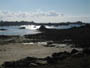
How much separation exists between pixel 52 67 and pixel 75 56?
5.45 m

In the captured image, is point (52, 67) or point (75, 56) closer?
point (52, 67)

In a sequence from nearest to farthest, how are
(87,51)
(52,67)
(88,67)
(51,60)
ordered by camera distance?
(88,67) < (52,67) < (51,60) < (87,51)

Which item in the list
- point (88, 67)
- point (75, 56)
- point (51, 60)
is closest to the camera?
point (88, 67)

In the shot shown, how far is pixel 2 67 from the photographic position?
17.7m

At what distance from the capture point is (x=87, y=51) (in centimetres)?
2317

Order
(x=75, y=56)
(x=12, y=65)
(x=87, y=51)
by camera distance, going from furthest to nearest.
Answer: (x=87, y=51) → (x=75, y=56) → (x=12, y=65)

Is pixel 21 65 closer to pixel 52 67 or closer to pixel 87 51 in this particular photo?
pixel 52 67

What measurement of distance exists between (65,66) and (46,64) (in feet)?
A: 6.58

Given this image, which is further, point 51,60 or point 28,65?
point 51,60

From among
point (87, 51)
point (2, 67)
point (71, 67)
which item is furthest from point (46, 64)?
point (87, 51)

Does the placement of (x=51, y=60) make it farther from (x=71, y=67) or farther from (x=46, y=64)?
(x=71, y=67)

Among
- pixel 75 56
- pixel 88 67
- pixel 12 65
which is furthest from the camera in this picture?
pixel 75 56

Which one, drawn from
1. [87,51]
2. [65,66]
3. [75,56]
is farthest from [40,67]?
[87,51]

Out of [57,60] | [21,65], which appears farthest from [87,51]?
[21,65]
